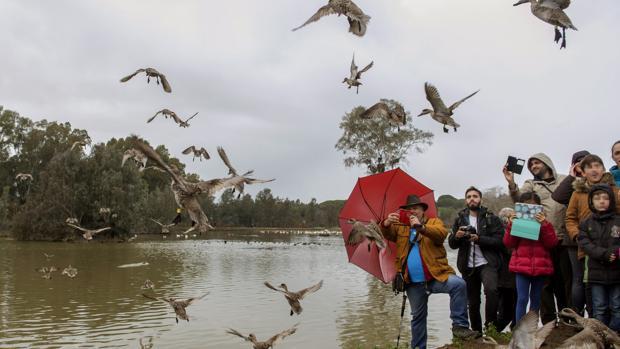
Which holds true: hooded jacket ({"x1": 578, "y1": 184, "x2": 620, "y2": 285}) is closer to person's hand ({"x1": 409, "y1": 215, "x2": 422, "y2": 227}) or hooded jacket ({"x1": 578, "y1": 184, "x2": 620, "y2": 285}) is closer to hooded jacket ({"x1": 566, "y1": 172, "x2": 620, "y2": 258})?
hooded jacket ({"x1": 566, "y1": 172, "x2": 620, "y2": 258})

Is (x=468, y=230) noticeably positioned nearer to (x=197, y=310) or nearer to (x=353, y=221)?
(x=353, y=221)

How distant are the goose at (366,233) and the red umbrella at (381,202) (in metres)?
0.17

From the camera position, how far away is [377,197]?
610 centimetres

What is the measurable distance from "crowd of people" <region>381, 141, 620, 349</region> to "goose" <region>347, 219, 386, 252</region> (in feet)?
0.34

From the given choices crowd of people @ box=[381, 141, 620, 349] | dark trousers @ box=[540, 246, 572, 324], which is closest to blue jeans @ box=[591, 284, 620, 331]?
crowd of people @ box=[381, 141, 620, 349]

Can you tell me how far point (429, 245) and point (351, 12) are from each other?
317 centimetres

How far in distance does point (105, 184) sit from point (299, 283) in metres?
32.5

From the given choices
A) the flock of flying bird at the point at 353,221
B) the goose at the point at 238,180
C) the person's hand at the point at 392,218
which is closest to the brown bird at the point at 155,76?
the flock of flying bird at the point at 353,221

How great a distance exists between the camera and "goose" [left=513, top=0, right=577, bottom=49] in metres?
5.75

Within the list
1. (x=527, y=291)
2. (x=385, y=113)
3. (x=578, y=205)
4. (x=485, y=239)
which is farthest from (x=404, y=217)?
(x=385, y=113)

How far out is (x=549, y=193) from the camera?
623 centimetres

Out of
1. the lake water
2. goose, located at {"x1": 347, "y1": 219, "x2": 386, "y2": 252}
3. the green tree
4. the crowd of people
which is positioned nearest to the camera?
the crowd of people

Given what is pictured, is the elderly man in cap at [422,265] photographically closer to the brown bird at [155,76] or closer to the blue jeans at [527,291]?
the blue jeans at [527,291]

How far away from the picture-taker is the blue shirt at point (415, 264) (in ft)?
18.6
